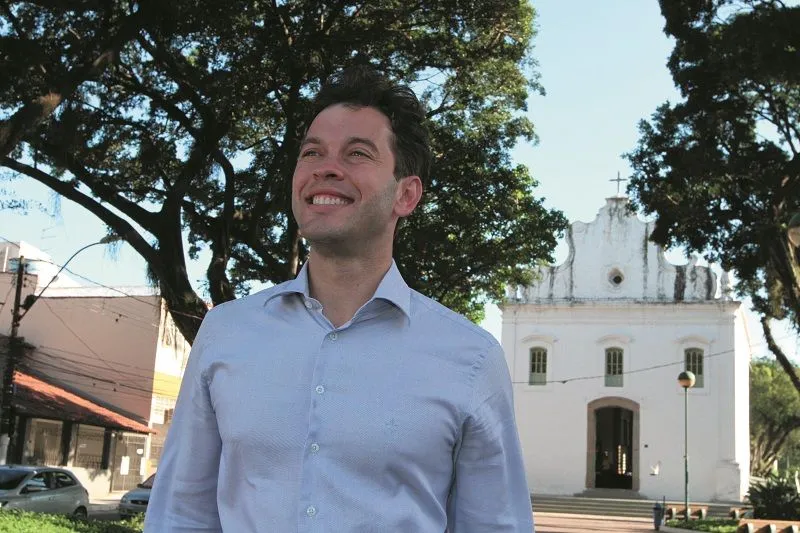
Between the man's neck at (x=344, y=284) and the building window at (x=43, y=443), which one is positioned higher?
the man's neck at (x=344, y=284)

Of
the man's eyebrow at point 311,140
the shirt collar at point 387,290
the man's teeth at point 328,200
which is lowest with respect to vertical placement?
the shirt collar at point 387,290

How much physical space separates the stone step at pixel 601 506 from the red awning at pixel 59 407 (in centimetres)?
1411

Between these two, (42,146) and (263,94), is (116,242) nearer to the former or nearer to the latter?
(42,146)

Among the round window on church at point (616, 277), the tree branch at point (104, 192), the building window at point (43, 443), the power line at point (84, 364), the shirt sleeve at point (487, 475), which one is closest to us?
the shirt sleeve at point (487, 475)

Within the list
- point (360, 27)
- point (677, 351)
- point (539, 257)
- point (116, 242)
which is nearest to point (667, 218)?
point (539, 257)

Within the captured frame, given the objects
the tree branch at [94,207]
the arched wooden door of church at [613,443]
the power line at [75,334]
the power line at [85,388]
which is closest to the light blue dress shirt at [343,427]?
the tree branch at [94,207]

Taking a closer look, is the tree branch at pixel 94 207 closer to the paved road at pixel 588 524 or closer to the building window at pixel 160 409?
the paved road at pixel 588 524

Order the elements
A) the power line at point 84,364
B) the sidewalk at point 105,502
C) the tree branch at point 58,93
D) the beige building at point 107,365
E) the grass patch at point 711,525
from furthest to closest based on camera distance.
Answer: the power line at point 84,364
the beige building at point 107,365
the sidewalk at point 105,502
the grass patch at point 711,525
the tree branch at point 58,93

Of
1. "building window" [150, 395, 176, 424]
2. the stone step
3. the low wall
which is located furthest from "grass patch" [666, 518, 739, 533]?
"building window" [150, 395, 176, 424]

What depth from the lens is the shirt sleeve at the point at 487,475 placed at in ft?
6.59

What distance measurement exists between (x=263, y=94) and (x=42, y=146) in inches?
138

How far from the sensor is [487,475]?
2.03 metres

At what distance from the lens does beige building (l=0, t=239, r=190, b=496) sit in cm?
3272

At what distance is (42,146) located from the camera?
1250cm
